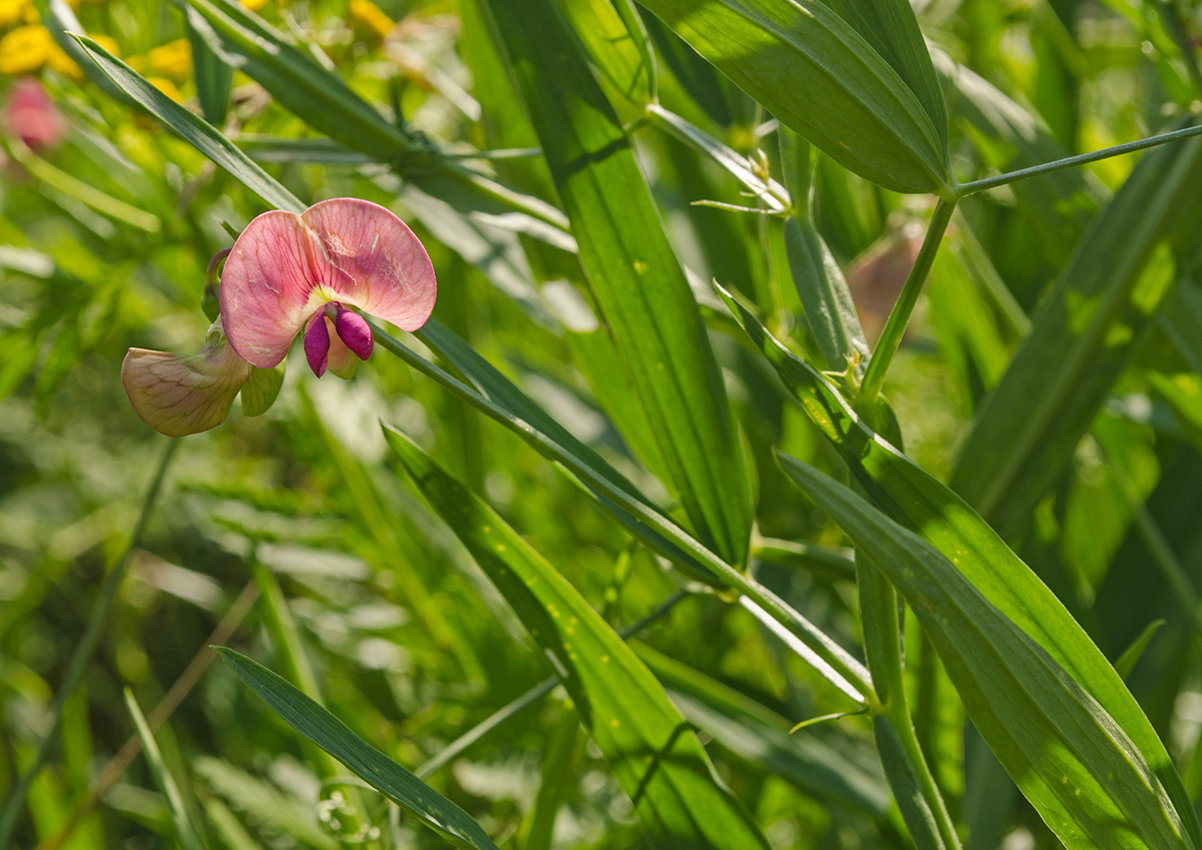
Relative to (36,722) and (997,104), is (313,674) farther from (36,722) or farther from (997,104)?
(997,104)

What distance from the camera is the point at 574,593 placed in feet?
1.28

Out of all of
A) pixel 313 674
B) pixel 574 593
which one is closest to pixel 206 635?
pixel 313 674

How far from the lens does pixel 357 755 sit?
33 centimetres

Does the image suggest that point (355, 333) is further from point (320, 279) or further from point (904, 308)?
point (904, 308)

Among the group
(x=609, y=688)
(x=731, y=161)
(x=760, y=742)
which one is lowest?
(x=760, y=742)

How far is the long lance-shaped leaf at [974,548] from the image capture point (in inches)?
13.0

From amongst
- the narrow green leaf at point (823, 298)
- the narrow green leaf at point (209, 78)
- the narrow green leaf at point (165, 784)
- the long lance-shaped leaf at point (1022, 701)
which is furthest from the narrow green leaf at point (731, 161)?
the narrow green leaf at point (165, 784)

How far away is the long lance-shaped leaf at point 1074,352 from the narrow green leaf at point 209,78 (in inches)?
18.4

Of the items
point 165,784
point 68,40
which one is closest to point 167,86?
point 68,40

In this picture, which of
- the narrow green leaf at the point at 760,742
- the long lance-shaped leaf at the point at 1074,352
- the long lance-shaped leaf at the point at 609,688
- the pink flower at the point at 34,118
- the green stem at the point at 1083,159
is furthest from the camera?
the pink flower at the point at 34,118

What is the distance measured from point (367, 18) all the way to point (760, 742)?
A: 23.1 inches

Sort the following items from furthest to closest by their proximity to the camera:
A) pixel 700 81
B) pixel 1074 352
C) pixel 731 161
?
1. pixel 700 81
2. pixel 1074 352
3. pixel 731 161

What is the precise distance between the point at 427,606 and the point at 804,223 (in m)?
0.52

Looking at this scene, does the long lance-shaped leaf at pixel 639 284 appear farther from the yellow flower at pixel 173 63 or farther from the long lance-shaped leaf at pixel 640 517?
the yellow flower at pixel 173 63
